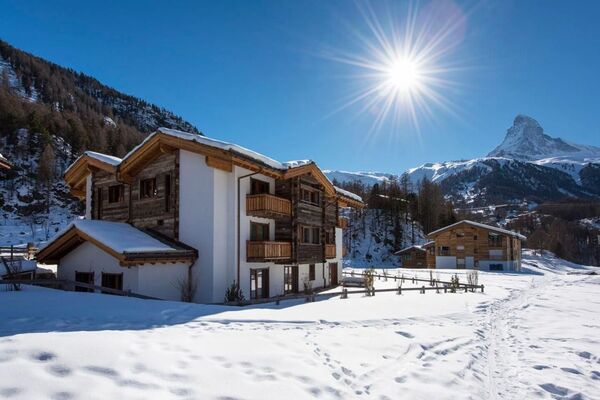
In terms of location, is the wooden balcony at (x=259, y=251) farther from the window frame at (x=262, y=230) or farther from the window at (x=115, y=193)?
the window at (x=115, y=193)

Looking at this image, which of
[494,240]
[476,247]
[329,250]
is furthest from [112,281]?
[494,240]

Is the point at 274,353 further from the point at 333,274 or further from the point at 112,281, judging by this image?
the point at 333,274

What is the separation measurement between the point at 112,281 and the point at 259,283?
7.39 m

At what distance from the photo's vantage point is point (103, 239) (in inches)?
675

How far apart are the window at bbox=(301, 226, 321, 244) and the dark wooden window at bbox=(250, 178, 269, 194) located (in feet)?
12.8

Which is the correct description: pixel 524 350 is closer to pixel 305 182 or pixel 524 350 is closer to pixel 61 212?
pixel 305 182

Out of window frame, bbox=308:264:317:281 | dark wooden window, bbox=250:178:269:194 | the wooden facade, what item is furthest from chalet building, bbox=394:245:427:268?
the wooden facade

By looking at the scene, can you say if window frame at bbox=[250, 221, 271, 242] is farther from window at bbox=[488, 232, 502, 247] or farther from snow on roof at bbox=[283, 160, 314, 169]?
window at bbox=[488, 232, 502, 247]

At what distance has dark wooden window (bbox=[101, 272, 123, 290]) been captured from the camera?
17.6 m

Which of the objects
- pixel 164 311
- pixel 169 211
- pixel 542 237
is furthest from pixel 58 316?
pixel 542 237

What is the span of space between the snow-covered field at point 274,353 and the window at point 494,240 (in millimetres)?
42861

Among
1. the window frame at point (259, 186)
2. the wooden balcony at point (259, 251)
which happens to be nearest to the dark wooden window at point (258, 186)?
the window frame at point (259, 186)

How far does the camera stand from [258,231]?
2209cm

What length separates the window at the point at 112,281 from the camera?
17.6 metres
